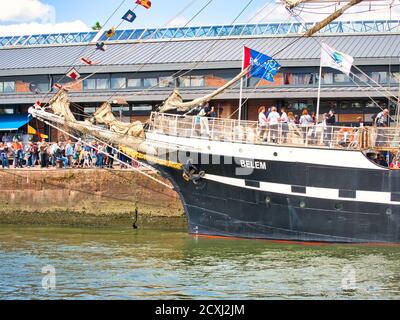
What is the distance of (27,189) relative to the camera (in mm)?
37750

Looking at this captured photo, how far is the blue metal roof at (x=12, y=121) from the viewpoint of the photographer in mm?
48156

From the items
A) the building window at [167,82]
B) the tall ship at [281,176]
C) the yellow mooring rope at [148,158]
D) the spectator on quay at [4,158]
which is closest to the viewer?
the tall ship at [281,176]

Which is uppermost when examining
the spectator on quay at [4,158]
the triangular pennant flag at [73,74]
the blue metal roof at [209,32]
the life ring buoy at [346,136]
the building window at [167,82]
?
the blue metal roof at [209,32]

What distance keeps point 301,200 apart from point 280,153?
156 centimetres

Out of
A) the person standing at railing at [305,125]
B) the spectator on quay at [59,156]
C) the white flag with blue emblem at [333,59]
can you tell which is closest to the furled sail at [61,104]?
the spectator on quay at [59,156]

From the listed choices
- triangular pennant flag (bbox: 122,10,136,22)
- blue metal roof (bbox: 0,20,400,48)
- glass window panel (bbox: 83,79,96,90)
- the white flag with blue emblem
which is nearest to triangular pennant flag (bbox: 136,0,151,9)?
triangular pennant flag (bbox: 122,10,136,22)

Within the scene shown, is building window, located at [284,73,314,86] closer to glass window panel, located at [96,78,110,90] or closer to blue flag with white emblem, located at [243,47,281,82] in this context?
glass window panel, located at [96,78,110,90]

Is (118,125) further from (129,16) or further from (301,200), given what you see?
(301,200)

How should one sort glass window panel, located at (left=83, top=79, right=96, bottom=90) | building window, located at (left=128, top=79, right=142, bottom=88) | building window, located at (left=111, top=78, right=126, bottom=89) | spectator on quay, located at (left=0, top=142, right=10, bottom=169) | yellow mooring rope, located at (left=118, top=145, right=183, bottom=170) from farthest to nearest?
glass window panel, located at (left=83, top=79, right=96, bottom=90), building window, located at (left=111, top=78, right=126, bottom=89), building window, located at (left=128, top=79, right=142, bottom=88), spectator on quay, located at (left=0, top=142, right=10, bottom=169), yellow mooring rope, located at (left=118, top=145, right=183, bottom=170)

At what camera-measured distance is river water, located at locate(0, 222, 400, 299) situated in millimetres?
22062

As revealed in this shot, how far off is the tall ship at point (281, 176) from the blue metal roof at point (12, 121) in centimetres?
1754

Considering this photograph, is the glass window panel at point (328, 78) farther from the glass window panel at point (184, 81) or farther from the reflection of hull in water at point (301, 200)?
the reflection of hull in water at point (301, 200)

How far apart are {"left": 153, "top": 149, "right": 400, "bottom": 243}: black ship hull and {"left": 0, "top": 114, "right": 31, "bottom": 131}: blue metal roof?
19367 mm

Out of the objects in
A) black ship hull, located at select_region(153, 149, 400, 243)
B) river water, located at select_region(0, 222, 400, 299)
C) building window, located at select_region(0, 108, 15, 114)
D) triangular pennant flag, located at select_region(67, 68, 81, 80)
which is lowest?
river water, located at select_region(0, 222, 400, 299)
